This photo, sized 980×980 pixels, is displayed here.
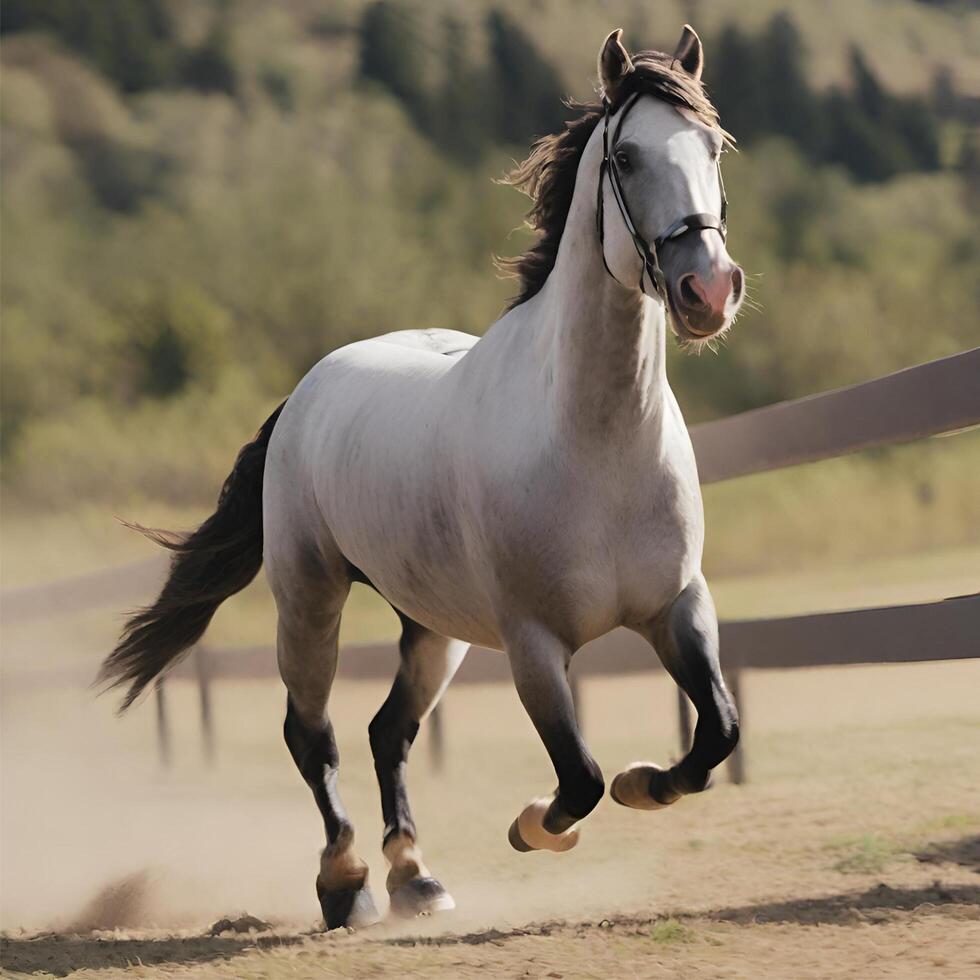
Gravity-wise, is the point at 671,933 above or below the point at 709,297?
below

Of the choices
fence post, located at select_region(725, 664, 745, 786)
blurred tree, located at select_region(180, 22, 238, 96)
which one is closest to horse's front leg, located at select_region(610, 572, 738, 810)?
fence post, located at select_region(725, 664, 745, 786)

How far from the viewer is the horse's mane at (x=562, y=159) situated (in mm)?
2553

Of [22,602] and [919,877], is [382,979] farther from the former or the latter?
[22,602]

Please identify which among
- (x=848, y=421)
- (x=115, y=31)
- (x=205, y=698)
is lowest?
(x=205, y=698)

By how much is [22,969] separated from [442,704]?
342 centimetres

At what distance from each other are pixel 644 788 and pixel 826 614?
1340 mm

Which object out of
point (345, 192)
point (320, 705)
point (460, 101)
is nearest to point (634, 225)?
point (320, 705)

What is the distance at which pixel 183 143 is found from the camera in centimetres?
2116

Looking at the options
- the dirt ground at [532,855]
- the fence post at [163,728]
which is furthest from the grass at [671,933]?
the fence post at [163,728]

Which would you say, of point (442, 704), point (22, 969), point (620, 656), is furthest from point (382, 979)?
point (442, 704)

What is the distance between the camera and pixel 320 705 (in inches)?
158

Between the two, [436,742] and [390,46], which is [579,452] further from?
[390,46]

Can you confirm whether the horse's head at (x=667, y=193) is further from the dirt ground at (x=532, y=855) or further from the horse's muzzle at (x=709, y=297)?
the dirt ground at (x=532, y=855)

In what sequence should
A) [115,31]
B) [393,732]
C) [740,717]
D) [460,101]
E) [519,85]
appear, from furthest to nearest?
[115,31], [460,101], [519,85], [740,717], [393,732]
